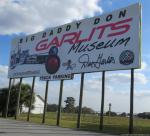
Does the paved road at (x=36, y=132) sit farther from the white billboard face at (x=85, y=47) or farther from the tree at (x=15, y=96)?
the tree at (x=15, y=96)

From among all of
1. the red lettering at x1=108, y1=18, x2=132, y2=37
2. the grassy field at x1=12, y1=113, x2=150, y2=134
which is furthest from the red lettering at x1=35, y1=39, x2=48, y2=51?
the red lettering at x1=108, y1=18, x2=132, y2=37

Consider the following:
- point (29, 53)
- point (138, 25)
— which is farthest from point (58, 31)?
point (138, 25)

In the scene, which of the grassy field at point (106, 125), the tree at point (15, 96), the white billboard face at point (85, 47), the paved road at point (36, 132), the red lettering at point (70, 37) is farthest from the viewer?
the tree at point (15, 96)

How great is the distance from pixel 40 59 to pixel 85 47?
6.07 meters

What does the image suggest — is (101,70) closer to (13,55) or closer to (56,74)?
(56,74)

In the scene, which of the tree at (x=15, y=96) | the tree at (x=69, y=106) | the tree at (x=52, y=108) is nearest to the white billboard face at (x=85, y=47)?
the tree at (x=15, y=96)

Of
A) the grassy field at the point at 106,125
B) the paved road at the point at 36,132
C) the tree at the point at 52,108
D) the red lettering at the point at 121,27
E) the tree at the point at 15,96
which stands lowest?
the paved road at the point at 36,132

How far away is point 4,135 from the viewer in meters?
16.6

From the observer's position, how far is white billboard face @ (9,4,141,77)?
26312mm

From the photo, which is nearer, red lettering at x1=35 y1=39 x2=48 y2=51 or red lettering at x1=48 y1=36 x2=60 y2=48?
red lettering at x1=48 y1=36 x2=60 y2=48

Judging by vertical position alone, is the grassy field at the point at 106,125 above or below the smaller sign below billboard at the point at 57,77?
below

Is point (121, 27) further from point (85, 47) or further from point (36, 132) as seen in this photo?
point (36, 132)

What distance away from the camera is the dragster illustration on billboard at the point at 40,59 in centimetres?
3262

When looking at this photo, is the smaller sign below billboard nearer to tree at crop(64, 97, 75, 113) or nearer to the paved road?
the paved road
